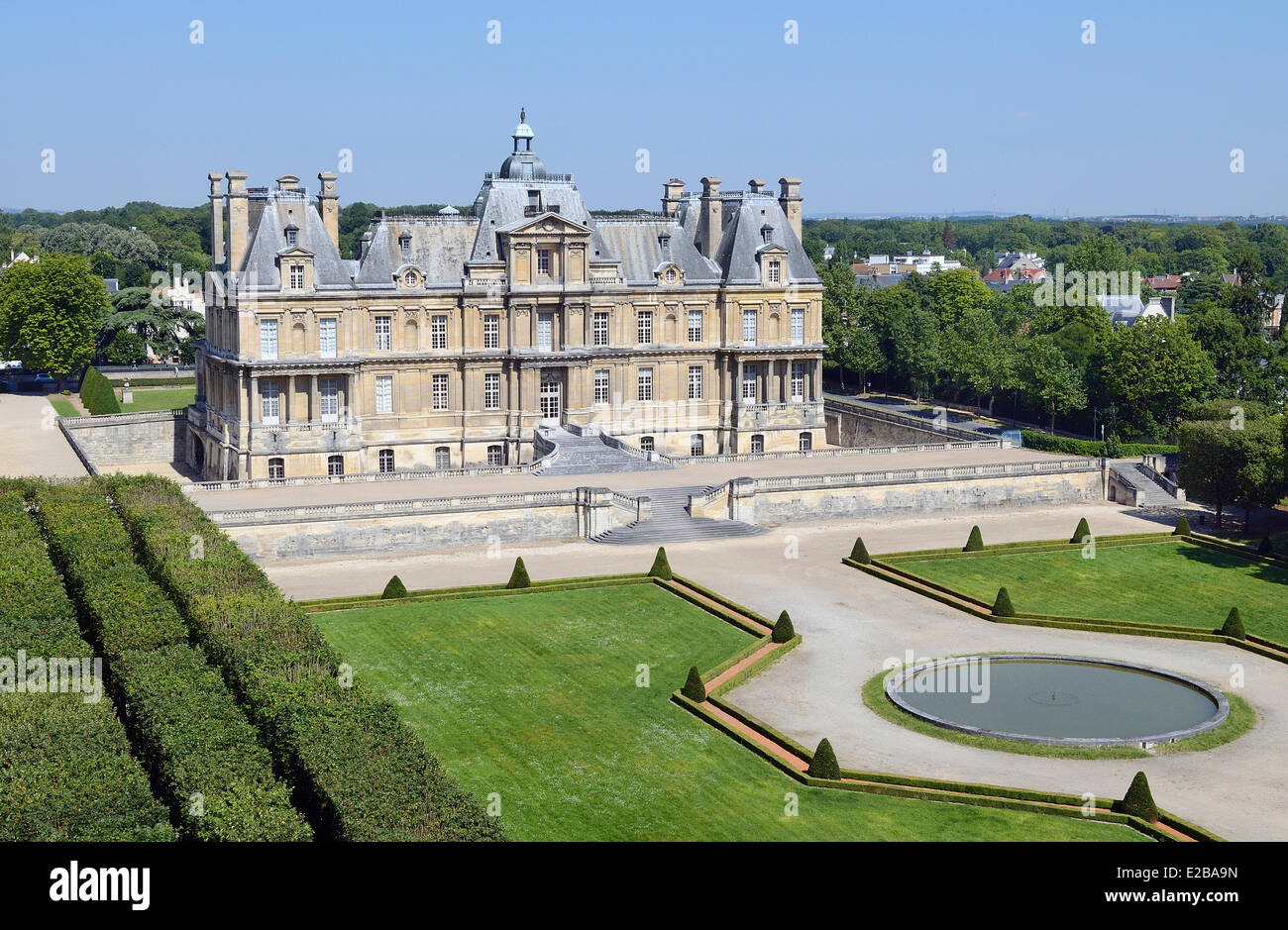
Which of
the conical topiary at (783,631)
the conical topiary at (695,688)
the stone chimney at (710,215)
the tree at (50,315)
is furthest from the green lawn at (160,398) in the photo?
the conical topiary at (695,688)

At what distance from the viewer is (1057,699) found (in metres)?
44.0

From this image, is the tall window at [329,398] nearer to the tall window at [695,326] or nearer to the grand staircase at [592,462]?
the grand staircase at [592,462]

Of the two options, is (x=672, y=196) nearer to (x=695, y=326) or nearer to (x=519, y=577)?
(x=695, y=326)

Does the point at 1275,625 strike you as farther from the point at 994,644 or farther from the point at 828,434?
the point at 828,434

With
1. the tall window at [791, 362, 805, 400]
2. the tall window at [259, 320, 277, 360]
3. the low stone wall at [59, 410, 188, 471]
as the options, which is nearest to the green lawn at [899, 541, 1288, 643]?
the tall window at [791, 362, 805, 400]

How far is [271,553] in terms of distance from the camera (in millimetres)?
60188

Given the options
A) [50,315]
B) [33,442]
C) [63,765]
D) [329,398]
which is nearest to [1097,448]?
Answer: [329,398]

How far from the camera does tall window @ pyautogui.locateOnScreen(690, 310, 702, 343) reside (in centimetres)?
8350

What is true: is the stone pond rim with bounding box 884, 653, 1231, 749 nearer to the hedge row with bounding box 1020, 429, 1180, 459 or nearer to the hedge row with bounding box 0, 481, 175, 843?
the hedge row with bounding box 0, 481, 175, 843

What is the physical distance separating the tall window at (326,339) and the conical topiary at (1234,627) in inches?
1713

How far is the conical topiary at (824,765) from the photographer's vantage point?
121 feet

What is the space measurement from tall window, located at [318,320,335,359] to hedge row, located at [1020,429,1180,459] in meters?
37.3
